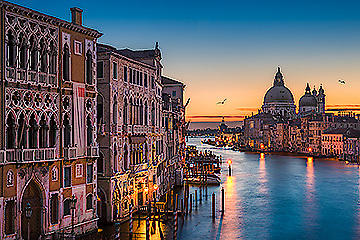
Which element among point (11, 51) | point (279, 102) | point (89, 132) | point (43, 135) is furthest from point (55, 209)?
point (279, 102)

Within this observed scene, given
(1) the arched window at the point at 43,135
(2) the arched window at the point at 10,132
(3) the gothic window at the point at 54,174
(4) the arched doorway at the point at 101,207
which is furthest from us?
(4) the arched doorway at the point at 101,207

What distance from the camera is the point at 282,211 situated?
35.9 meters

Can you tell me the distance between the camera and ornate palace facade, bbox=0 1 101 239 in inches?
718

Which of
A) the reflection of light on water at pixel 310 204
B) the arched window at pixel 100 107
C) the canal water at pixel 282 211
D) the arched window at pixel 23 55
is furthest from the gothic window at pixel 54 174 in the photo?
the reflection of light on water at pixel 310 204

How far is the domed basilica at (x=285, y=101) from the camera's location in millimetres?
173125

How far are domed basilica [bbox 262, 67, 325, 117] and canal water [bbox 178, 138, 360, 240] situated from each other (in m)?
118

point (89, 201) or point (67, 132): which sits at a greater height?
point (67, 132)

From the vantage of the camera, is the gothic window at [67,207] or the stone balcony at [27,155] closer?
the stone balcony at [27,155]

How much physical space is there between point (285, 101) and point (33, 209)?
173694 mm

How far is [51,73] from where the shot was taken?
2028 cm

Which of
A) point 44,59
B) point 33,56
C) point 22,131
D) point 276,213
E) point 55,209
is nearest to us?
point 22,131

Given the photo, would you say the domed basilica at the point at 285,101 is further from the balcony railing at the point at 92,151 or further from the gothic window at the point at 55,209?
the gothic window at the point at 55,209

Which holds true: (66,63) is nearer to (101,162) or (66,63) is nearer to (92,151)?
(92,151)

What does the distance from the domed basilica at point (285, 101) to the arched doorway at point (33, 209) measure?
519 ft
